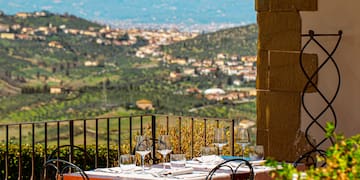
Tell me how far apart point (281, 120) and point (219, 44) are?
5.11 metres

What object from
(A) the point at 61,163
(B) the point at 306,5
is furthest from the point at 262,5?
(A) the point at 61,163

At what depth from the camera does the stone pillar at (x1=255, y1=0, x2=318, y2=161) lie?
20.9ft

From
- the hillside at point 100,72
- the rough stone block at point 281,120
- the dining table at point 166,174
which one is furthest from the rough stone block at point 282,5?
the hillside at point 100,72

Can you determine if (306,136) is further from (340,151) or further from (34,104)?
(34,104)

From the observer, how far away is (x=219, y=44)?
1148 centimetres

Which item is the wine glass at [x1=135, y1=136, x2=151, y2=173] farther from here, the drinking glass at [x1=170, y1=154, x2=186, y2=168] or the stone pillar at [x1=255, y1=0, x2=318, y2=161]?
the stone pillar at [x1=255, y1=0, x2=318, y2=161]

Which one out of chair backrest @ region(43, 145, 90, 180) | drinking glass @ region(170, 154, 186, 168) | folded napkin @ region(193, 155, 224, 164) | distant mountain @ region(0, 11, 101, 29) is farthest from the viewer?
distant mountain @ region(0, 11, 101, 29)

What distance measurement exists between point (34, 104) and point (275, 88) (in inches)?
222

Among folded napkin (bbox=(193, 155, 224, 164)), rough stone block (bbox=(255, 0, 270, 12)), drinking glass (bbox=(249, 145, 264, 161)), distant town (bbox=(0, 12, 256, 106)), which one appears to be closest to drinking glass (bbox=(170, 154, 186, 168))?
folded napkin (bbox=(193, 155, 224, 164))

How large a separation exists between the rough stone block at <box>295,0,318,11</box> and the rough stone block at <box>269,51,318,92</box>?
0.35 meters

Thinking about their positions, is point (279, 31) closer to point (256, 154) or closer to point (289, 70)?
point (289, 70)

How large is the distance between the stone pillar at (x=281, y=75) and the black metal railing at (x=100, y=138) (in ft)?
2.30

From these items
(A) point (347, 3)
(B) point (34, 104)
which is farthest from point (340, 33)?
(B) point (34, 104)

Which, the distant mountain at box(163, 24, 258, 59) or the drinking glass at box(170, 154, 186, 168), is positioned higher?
the distant mountain at box(163, 24, 258, 59)
